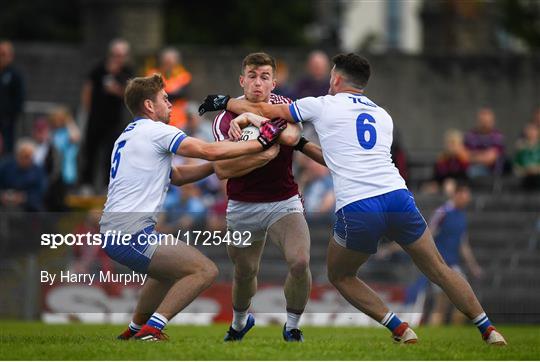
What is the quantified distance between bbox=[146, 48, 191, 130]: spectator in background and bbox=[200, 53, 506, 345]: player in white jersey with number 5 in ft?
34.1

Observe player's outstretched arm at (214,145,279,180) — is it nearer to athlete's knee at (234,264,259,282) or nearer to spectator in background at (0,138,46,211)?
athlete's knee at (234,264,259,282)

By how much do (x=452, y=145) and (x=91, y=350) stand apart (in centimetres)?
1254

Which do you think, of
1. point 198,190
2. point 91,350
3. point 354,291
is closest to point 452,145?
point 198,190

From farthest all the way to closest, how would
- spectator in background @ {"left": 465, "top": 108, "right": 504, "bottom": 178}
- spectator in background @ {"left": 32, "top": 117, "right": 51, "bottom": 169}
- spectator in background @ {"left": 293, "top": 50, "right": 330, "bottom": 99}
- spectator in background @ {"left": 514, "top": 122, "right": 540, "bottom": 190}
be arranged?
spectator in background @ {"left": 465, "top": 108, "right": 504, "bottom": 178} < spectator in background @ {"left": 514, "top": 122, "right": 540, "bottom": 190} < spectator in background @ {"left": 32, "top": 117, "right": 51, "bottom": 169} < spectator in background @ {"left": 293, "top": 50, "right": 330, "bottom": 99}

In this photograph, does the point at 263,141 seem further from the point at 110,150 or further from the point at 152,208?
the point at 110,150

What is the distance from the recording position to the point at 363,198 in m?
13.0

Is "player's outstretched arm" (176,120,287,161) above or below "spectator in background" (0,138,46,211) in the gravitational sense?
above

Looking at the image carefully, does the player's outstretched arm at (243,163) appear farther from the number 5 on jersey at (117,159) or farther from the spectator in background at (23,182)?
the spectator in background at (23,182)

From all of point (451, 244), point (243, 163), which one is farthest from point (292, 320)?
point (451, 244)

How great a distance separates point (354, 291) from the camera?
13359mm

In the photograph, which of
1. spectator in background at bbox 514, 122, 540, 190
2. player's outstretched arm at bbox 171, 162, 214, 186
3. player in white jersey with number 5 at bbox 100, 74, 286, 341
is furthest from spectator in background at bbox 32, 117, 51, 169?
player in white jersey with number 5 at bbox 100, 74, 286, 341

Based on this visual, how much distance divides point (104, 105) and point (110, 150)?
77 cm

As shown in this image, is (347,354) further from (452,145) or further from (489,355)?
(452,145)

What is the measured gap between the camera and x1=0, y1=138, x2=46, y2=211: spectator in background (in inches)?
910
